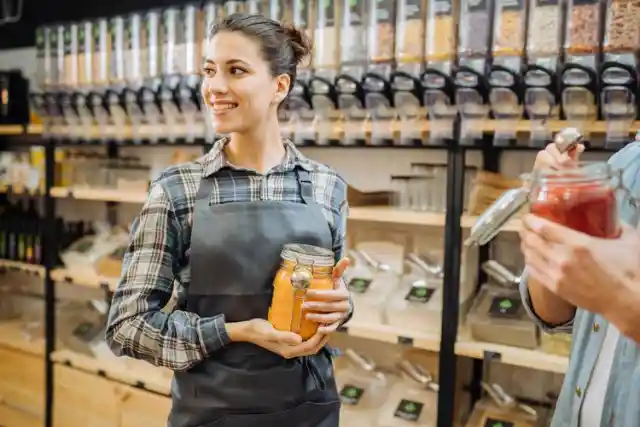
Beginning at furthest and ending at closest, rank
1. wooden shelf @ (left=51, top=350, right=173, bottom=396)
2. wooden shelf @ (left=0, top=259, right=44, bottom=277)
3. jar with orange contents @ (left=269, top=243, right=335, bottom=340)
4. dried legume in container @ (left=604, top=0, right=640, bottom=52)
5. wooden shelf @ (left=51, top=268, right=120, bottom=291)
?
wooden shelf @ (left=0, top=259, right=44, bottom=277), wooden shelf @ (left=51, top=268, right=120, bottom=291), wooden shelf @ (left=51, top=350, right=173, bottom=396), dried legume in container @ (left=604, top=0, right=640, bottom=52), jar with orange contents @ (left=269, top=243, right=335, bottom=340)

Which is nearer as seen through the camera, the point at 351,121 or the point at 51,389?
the point at 351,121

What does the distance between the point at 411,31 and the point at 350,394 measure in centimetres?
131

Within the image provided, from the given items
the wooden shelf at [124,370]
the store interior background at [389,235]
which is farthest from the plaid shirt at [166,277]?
the wooden shelf at [124,370]

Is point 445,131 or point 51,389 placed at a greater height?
point 445,131

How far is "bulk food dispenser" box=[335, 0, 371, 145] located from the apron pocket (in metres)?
1.00

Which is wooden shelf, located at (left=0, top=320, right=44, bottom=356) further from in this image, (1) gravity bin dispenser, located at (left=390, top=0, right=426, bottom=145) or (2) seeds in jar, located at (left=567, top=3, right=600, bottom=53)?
(2) seeds in jar, located at (left=567, top=3, right=600, bottom=53)

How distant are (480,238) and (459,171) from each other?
1.19 m

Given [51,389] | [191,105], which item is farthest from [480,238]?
[51,389]

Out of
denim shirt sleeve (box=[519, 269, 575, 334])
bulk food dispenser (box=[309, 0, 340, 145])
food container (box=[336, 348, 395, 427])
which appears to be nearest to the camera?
denim shirt sleeve (box=[519, 269, 575, 334])

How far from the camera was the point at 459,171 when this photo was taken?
6.98 feet

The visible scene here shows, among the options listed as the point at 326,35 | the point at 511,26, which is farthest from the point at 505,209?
the point at 326,35

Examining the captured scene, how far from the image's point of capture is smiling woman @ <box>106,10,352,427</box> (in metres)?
1.39

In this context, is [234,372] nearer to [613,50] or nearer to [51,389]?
[613,50]

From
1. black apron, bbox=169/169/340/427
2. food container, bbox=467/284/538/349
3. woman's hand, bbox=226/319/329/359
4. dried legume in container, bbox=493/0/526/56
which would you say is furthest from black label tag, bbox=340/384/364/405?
dried legume in container, bbox=493/0/526/56
